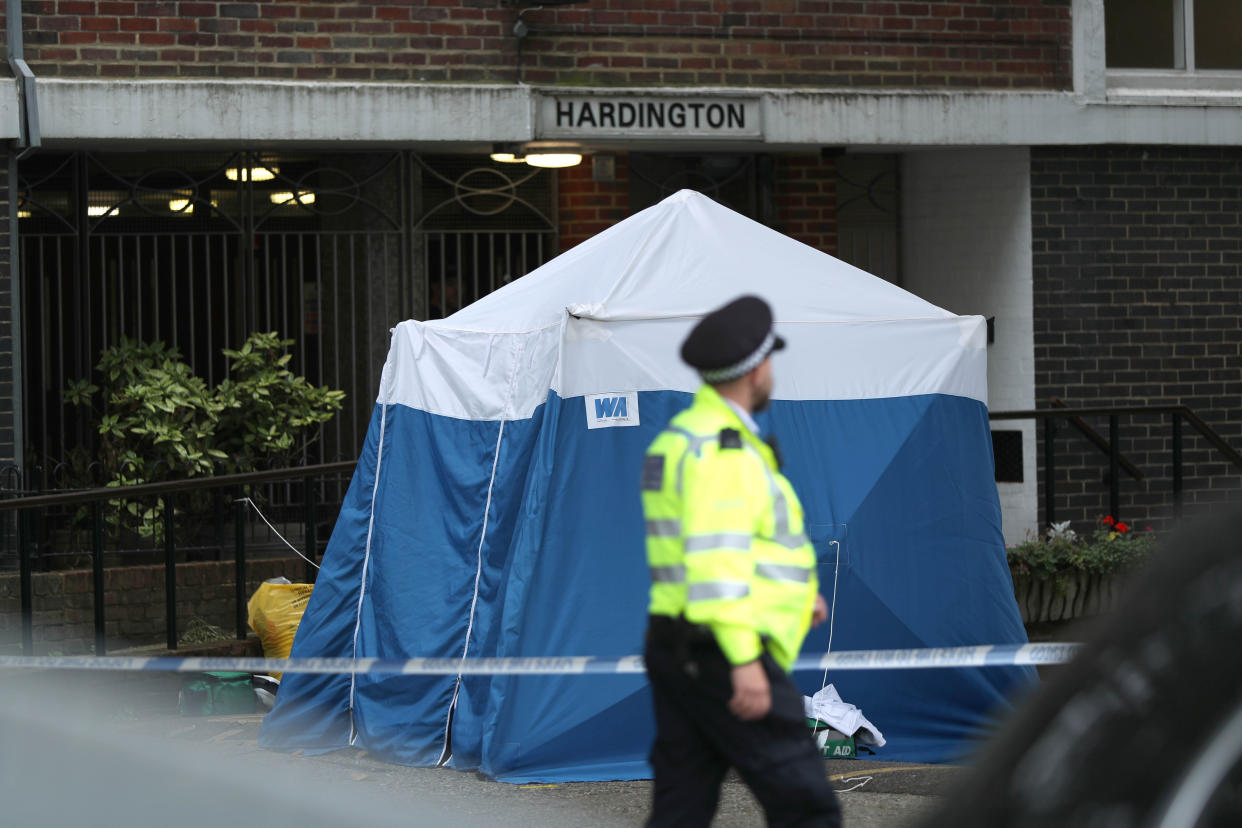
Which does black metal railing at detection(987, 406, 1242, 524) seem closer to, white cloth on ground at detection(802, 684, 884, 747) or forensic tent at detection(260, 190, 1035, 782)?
forensic tent at detection(260, 190, 1035, 782)

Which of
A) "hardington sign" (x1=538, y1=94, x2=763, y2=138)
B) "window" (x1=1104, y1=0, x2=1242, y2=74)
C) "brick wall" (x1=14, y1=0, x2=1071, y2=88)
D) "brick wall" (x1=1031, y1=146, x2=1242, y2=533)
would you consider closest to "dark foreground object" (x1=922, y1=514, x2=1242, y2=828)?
"hardington sign" (x1=538, y1=94, x2=763, y2=138)

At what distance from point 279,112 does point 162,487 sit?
8.69 ft

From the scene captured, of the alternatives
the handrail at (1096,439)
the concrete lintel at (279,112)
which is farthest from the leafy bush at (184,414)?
the handrail at (1096,439)

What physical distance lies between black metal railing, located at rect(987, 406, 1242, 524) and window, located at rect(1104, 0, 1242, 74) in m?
2.62

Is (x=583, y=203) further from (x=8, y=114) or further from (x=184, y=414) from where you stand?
(x=8, y=114)

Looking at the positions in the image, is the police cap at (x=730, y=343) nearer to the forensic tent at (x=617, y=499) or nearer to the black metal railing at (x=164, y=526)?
the forensic tent at (x=617, y=499)

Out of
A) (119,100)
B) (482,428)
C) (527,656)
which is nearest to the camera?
(527,656)

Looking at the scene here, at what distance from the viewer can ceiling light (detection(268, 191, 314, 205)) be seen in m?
10.8

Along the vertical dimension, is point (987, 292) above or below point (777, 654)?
above

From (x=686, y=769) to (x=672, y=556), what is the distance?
0.54 meters

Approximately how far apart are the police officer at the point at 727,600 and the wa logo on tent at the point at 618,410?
265 cm

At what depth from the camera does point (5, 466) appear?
9539 millimetres

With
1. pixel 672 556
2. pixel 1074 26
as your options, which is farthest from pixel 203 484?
pixel 1074 26

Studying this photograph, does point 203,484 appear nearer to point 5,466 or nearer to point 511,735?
point 5,466
